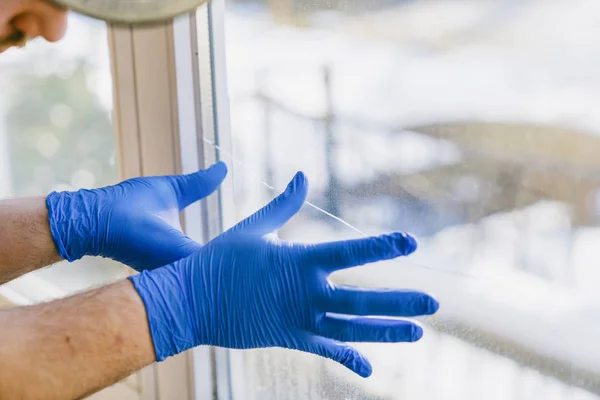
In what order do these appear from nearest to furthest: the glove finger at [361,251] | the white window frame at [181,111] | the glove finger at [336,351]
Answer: the glove finger at [361,251]
the glove finger at [336,351]
the white window frame at [181,111]

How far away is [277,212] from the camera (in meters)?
0.86

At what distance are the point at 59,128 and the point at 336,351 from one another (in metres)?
1.46

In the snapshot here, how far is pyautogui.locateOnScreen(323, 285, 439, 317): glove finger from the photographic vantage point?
72cm

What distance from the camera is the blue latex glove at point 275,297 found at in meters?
0.73

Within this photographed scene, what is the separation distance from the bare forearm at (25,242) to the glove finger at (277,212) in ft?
1.32

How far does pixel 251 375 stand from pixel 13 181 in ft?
4.39

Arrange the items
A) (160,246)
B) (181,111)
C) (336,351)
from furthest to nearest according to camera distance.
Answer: (181,111), (160,246), (336,351)

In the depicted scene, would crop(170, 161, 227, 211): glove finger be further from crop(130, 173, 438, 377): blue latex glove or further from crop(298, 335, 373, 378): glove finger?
crop(298, 335, 373, 378): glove finger

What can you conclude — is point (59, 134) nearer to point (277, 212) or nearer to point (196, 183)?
point (196, 183)

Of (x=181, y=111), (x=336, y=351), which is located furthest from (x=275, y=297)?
(x=181, y=111)

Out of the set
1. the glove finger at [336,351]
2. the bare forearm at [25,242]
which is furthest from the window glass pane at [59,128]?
the glove finger at [336,351]

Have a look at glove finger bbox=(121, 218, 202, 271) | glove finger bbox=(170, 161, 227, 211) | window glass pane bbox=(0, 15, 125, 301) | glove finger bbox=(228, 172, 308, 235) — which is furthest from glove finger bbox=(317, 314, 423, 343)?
window glass pane bbox=(0, 15, 125, 301)

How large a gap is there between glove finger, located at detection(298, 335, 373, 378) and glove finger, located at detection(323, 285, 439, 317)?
96mm

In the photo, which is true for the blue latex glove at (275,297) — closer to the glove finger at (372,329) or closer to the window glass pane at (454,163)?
the glove finger at (372,329)
